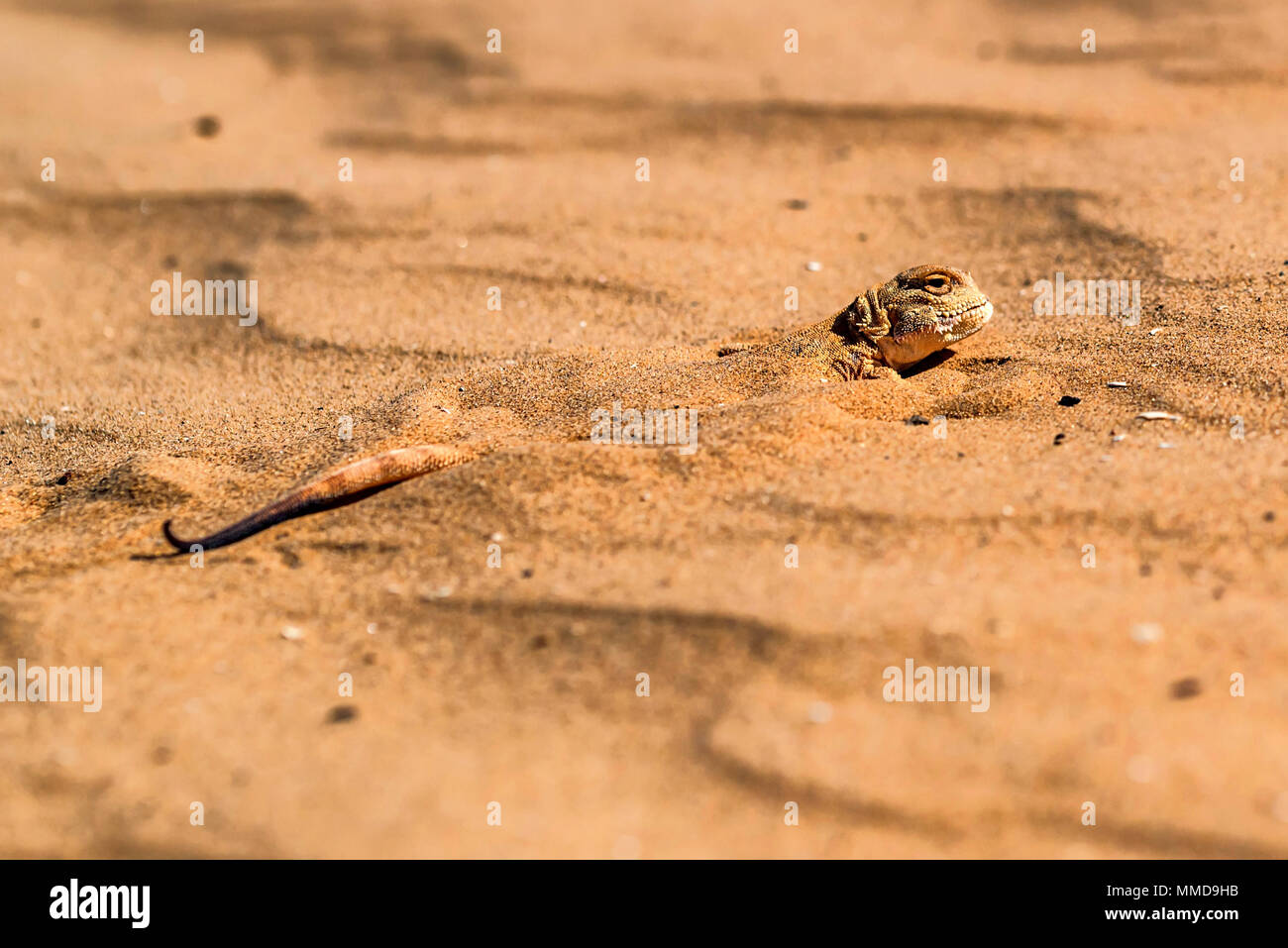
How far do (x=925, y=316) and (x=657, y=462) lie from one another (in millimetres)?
1407

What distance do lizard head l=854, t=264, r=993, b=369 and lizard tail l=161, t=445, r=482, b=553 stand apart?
166cm

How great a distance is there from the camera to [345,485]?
11.4ft

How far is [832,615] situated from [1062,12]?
6467 mm

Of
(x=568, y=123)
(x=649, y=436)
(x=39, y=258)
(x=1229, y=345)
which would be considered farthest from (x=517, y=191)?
(x=1229, y=345)

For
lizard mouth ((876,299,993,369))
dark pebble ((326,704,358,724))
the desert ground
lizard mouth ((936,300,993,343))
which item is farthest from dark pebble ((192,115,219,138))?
dark pebble ((326,704,358,724))

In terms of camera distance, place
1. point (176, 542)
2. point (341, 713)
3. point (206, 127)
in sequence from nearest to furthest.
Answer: point (341, 713)
point (176, 542)
point (206, 127)

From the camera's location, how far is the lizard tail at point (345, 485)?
11.0 feet

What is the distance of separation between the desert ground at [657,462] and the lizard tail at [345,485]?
0.27 ft

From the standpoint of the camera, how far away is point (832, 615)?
2729 mm

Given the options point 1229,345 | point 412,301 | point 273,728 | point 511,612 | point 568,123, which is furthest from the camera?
point 568,123

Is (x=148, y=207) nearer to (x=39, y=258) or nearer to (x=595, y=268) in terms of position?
(x=39, y=258)

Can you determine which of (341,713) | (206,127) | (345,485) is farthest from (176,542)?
(206,127)

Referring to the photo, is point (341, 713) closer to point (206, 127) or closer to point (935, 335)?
point (935, 335)

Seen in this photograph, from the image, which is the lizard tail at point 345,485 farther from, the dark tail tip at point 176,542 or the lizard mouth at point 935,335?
the lizard mouth at point 935,335
